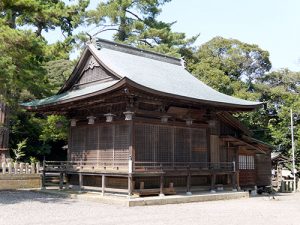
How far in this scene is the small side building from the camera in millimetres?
17422

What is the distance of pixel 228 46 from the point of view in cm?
4691

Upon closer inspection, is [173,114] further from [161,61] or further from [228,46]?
[228,46]

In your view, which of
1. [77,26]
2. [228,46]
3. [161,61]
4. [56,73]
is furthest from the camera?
[228,46]

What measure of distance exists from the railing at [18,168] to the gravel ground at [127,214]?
6483 mm

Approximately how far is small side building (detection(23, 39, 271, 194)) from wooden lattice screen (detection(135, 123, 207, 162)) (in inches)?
1.8

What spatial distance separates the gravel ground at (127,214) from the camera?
37.1 ft

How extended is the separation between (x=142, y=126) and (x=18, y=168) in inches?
370

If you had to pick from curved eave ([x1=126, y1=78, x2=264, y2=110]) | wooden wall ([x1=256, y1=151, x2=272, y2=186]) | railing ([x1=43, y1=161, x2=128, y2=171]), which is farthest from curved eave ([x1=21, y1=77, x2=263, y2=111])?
wooden wall ([x1=256, y1=151, x2=272, y2=186])

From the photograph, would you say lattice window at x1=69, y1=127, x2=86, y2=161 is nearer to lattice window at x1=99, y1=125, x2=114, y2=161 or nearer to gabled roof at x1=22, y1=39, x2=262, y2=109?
lattice window at x1=99, y1=125, x2=114, y2=161

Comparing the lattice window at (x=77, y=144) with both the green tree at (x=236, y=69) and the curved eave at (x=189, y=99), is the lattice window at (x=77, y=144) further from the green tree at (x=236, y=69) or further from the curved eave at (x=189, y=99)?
the green tree at (x=236, y=69)

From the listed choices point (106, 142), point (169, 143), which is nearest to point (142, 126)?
point (169, 143)

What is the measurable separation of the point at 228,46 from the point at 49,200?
3544 centimetres

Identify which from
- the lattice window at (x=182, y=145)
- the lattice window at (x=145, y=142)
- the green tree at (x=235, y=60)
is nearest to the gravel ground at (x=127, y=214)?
the lattice window at (x=145, y=142)

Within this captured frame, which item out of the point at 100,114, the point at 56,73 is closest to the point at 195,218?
the point at 100,114
